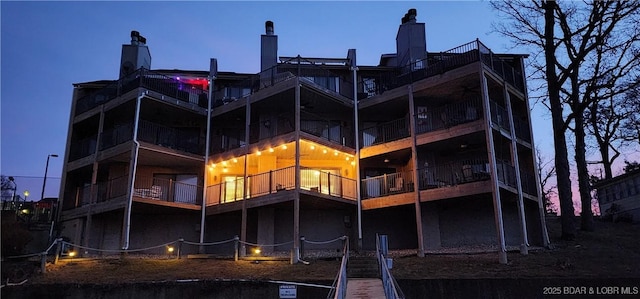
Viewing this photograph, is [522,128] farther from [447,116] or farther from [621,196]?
[621,196]

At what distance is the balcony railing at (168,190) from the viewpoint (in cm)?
2531

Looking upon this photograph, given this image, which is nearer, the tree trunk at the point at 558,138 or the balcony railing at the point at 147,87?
the tree trunk at the point at 558,138

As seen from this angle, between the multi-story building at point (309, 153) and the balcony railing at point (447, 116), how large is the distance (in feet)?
0.19

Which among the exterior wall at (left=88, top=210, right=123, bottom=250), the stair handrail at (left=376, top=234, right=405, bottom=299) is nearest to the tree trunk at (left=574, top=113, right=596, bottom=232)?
the stair handrail at (left=376, top=234, right=405, bottom=299)

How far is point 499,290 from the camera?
14.9m

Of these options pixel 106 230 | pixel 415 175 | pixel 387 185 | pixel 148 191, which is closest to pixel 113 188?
pixel 148 191

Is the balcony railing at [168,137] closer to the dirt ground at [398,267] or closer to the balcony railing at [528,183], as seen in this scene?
the dirt ground at [398,267]

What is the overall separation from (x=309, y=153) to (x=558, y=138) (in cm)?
1221

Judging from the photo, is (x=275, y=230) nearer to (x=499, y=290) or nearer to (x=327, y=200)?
(x=327, y=200)

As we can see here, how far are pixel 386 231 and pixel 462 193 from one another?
17.7ft

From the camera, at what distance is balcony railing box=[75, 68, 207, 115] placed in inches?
1005

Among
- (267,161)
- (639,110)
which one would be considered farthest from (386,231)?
(639,110)

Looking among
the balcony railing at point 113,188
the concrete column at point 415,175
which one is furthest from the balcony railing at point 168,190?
the concrete column at point 415,175

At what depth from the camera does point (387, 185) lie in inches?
988
